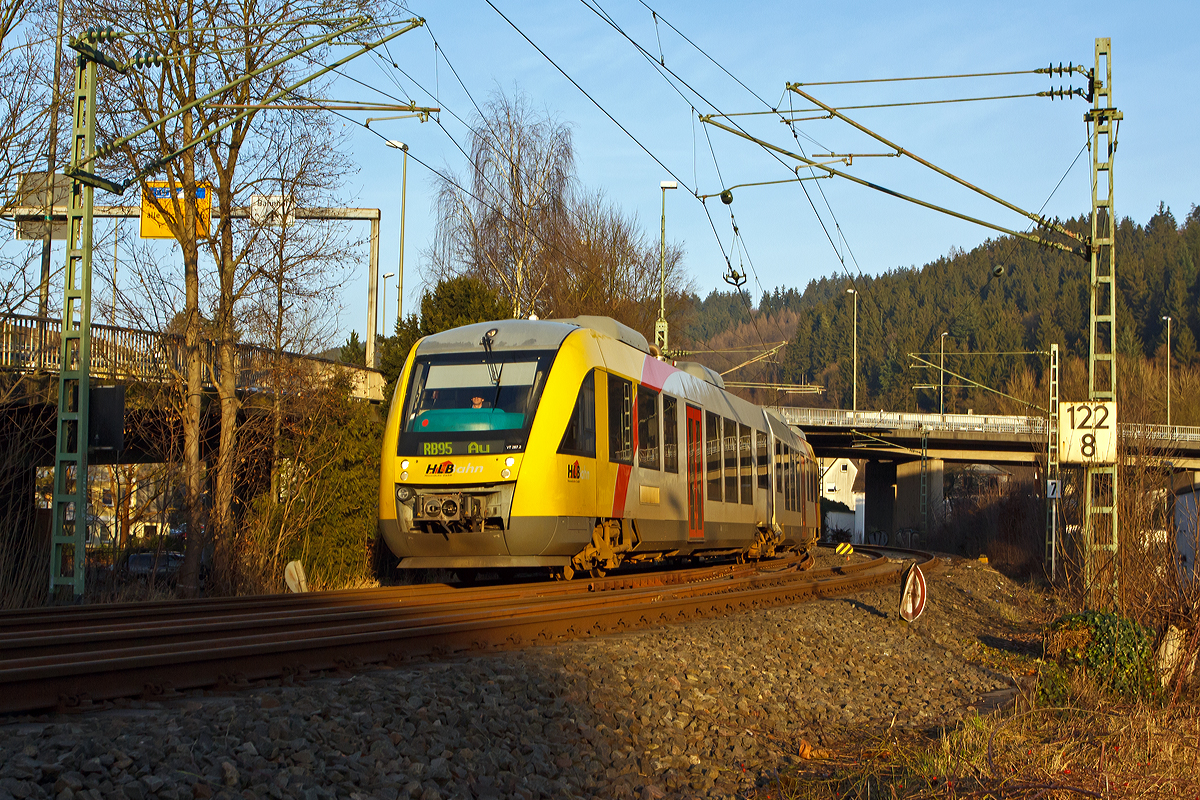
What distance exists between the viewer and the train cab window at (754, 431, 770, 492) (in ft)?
68.3

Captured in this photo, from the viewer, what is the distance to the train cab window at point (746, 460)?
19.4 metres

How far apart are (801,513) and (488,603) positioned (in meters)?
16.4

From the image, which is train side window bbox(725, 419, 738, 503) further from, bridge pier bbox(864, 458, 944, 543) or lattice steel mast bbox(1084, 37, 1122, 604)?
bridge pier bbox(864, 458, 944, 543)

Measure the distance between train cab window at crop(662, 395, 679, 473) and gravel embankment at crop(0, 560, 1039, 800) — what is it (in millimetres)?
4196

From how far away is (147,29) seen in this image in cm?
1541

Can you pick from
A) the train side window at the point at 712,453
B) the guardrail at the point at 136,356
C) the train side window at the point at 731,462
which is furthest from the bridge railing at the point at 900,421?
the guardrail at the point at 136,356

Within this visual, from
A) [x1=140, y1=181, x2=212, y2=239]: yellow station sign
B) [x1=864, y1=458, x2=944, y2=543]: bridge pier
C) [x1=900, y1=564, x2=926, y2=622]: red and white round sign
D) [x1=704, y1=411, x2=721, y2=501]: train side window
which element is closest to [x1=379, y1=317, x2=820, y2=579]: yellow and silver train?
[x1=704, y1=411, x2=721, y2=501]: train side window

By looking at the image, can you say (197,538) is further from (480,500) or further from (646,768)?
(646,768)

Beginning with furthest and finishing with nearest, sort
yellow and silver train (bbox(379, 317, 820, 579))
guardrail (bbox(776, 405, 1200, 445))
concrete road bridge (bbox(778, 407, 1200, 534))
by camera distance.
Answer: guardrail (bbox(776, 405, 1200, 445)) → concrete road bridge (bbox(778, 407, 1200, 534)) → yellow and silver train (bbox(379, 317, 820, 579))

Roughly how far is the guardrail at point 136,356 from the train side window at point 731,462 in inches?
258

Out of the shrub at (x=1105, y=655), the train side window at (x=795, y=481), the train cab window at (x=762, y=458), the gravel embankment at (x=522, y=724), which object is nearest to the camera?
the gravel embankment at (x=522, y=724)

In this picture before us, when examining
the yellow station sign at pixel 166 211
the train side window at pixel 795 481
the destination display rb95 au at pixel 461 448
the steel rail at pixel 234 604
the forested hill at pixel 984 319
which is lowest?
the steel rail at pixel 234 604

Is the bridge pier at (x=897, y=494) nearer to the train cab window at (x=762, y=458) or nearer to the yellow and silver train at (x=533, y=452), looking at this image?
the train cab window at (x=762, y=458)

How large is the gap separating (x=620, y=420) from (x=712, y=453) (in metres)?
3.97
